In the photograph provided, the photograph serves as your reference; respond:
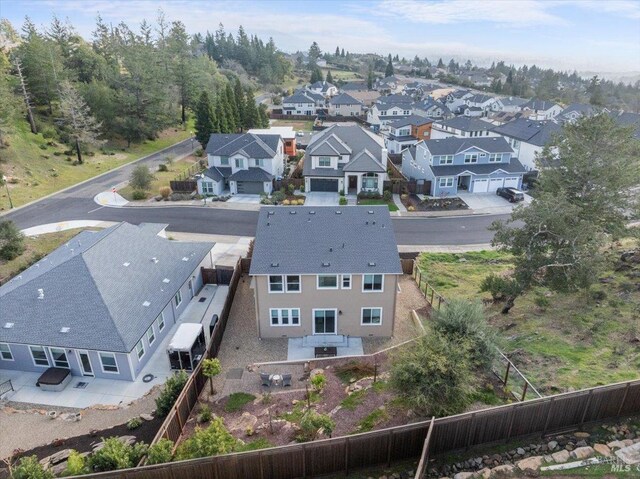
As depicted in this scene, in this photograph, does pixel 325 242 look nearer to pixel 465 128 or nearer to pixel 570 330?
pixel 570 330

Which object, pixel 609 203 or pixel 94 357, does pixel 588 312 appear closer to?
pixel 609 203

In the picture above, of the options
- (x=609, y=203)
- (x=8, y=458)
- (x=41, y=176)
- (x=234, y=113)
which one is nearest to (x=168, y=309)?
(x=8, y=458)

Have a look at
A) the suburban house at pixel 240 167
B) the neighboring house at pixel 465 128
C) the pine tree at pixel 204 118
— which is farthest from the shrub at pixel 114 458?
the neighboring house at pixel 465 128

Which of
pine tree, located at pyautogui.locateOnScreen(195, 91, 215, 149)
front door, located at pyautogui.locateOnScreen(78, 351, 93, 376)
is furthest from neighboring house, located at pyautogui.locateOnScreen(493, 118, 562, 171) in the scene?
front door, located at pyautogui.locateOnScreen(78, 351, 93, 376)

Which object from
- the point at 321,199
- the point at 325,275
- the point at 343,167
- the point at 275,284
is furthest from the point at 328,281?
the point at 343,167

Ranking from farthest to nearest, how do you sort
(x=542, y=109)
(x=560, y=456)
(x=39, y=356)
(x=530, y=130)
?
(x=542, y=109), (x=530, y=130), (x=39, y=356), (x=560, y=456)

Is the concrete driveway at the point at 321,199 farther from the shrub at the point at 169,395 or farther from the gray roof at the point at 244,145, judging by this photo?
the shrub at the point at 169,395
